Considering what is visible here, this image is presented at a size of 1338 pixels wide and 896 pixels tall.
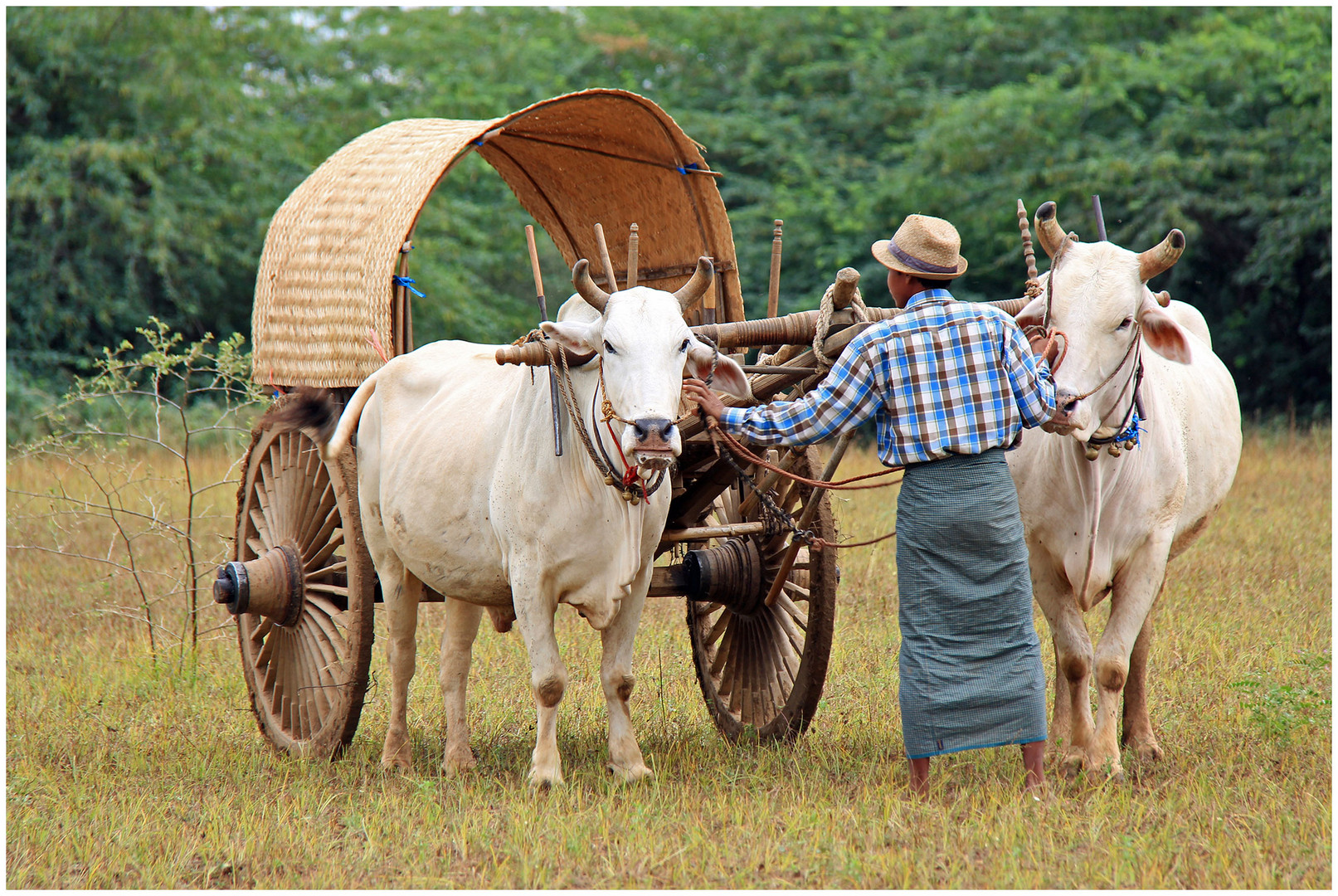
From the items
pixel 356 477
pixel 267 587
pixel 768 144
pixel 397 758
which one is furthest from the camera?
pixel 768 144

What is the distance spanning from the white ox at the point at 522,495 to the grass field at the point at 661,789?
0.42 meters

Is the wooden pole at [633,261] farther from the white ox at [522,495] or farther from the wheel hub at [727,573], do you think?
the wheel hub at [727,573]

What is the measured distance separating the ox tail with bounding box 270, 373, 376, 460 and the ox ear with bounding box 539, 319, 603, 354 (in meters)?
1.37

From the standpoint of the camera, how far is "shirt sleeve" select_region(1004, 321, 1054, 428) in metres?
4.08

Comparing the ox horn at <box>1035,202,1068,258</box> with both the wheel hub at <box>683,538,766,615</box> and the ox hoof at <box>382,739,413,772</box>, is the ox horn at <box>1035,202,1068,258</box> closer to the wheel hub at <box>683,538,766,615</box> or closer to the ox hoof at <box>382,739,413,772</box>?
the wheel hub at <box>683,538,766,615</box>

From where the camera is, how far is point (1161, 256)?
4254mm

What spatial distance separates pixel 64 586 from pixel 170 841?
15.9 feet

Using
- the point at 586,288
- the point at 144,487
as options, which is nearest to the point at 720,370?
the point at 586,288

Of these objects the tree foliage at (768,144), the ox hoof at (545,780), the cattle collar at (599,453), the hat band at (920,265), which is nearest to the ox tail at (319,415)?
the cattle collar at (599,453)

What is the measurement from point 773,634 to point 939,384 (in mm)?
1856

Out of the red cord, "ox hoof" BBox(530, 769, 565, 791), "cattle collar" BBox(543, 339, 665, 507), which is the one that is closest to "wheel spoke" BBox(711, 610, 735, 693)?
"ox hoof" BBox(530, 769, 565, 791)

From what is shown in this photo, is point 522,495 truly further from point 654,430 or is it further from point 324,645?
point 324,645

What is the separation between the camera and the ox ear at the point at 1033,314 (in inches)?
176

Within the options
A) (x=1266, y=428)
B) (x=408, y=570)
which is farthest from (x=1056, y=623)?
(x=1266, y=428)
